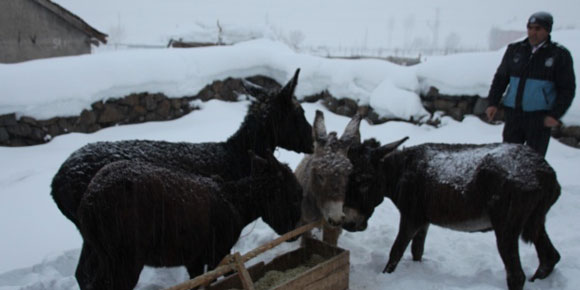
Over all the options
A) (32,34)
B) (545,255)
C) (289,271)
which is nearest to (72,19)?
(32,34)

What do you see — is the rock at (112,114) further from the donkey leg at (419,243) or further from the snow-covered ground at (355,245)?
the donkey leg at (419,243)

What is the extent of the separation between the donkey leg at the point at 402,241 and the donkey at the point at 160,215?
1310 mm

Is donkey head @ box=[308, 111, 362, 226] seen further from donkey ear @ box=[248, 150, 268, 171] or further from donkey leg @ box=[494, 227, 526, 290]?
donkey leg @ box=[494, 227, 526, 290]

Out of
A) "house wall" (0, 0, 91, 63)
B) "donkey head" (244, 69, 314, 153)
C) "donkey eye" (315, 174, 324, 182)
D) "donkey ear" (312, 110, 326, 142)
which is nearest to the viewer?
"donkey eye" (315, 174, 324, 182)

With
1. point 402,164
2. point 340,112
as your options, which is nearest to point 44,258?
point 402,164

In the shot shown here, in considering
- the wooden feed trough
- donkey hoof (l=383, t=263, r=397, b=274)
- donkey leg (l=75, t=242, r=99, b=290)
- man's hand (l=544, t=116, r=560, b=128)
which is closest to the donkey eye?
the wooden feed trough

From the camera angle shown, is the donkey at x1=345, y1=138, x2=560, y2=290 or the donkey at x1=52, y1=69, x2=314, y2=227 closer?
the donkey at x1=52, y1=69, x2=314, y2=227

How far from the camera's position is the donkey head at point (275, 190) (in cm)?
313

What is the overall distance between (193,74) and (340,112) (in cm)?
376

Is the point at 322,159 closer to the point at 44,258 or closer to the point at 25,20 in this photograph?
the point at 44,258

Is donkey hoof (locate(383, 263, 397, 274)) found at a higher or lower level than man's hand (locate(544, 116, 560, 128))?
lower

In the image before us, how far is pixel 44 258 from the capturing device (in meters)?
3.89

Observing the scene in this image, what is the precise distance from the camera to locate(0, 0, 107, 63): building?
1044 cm

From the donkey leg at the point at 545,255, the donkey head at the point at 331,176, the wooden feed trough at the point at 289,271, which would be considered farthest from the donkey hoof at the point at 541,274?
the donkey head at the point at 331,176
